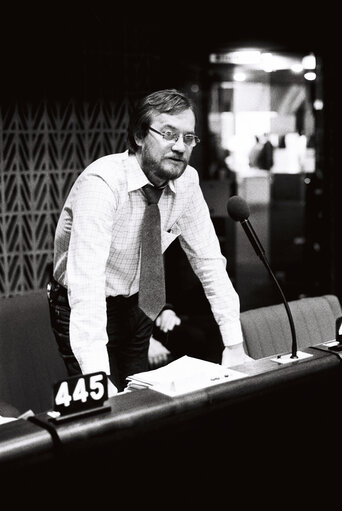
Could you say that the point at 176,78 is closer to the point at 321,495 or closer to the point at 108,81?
the point at 108,81

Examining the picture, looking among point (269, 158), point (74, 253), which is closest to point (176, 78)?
point (269, 158)

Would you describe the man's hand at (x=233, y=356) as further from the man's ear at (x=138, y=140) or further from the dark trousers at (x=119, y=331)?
the man's ear at (x=138, y=140)

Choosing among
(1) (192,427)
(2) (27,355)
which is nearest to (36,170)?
(2) (27,355)

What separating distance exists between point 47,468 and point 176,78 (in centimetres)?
352

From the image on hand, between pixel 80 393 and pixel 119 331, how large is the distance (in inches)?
35.2

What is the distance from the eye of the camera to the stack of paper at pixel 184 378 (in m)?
1.61

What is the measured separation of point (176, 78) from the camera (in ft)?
14.9

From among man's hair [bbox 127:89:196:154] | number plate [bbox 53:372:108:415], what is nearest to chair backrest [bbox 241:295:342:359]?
man's hair [bbox 127:89:196:154]

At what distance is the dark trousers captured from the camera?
2.25 meters

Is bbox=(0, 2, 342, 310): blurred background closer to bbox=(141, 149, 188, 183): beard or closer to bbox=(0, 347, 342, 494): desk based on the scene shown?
bbox=(141, 149, 188, 183): beard

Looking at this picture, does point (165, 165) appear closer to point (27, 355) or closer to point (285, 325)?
point (285, 325)

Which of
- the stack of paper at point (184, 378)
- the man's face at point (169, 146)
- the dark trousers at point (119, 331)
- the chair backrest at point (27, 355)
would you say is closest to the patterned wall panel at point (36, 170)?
the chair backrest at point (27, 355)

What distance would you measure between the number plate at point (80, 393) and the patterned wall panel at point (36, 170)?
2281 mm

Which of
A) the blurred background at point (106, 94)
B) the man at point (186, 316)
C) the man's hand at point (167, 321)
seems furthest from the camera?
the man at point (186, 316)
